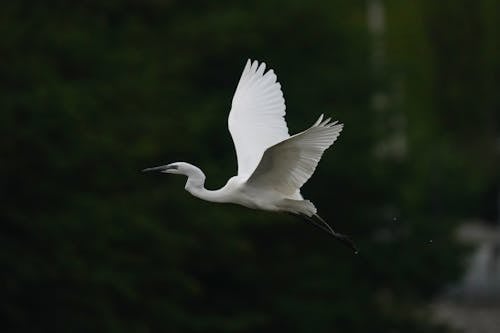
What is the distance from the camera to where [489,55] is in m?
41.6

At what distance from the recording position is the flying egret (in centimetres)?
990

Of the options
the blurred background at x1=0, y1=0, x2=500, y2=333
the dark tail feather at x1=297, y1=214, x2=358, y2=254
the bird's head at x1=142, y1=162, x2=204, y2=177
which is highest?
the blurred background at x1=0, y1=0, x2=500, y2=333

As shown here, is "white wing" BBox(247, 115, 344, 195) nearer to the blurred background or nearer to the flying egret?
the flying egret

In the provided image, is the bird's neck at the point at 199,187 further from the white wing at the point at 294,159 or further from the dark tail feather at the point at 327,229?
the dark tail feather at the point at 327,229

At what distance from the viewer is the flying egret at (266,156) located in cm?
990

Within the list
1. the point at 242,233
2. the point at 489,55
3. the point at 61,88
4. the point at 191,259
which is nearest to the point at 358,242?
the point at 242,233

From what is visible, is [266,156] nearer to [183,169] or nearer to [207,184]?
[183,169]

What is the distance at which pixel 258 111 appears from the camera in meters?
11.9

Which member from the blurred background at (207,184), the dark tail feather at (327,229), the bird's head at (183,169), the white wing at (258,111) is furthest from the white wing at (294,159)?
the blurred background at (207,184)

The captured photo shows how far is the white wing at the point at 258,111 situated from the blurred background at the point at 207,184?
758 centimetres

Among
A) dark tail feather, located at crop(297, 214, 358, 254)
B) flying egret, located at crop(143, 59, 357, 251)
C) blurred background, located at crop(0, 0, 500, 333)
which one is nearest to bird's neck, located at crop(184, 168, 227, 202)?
flying egret, located at crop(143, 59, 357, 251)

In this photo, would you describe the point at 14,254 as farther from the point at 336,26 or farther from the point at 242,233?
the point at 336,26

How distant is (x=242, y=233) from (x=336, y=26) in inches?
242

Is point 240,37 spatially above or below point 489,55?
below
